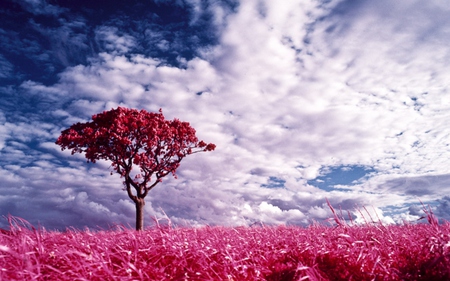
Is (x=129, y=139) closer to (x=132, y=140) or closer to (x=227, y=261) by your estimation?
(x=132, y=140)

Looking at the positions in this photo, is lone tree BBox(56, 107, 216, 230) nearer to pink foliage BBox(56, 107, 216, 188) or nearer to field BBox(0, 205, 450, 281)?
pink foliage BBox(56, 107, 216, 188)

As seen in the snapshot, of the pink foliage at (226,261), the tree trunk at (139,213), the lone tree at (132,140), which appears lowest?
the pink foliage at (226,261)

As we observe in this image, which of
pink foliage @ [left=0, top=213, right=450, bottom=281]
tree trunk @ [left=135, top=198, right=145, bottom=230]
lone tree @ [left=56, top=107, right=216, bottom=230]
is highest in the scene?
lone tree @ [left=56, top=107, right=216, bottom=230]

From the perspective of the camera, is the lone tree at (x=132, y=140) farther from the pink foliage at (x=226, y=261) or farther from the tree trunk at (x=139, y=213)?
the pink foliage at (x=226, y=261)

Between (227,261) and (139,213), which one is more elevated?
(139,213)

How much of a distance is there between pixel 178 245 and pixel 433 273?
3533mm

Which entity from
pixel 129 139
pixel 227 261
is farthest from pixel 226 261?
pixel 129 139

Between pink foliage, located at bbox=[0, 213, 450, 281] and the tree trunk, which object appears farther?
the tree trunk

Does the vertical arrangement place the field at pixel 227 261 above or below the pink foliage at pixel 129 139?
below

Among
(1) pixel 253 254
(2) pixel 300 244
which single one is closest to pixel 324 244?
(2) pixel 300 244

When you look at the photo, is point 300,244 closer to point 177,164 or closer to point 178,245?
point 178,245

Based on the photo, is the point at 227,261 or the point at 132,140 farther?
the point at 132,140

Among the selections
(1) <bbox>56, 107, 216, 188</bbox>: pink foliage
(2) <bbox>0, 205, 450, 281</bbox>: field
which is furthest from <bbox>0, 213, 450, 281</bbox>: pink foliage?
(1) <bbox>56, 107, 216, 188</bbox>: pink foliage

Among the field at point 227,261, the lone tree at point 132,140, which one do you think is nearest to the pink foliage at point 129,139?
the lone tree at point 132,140
